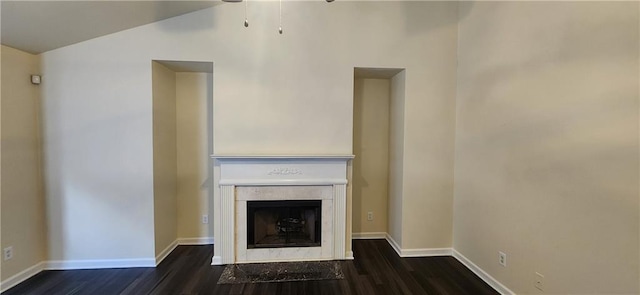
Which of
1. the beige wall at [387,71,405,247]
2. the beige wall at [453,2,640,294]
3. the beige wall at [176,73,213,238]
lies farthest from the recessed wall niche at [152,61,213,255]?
the beige wall at [453,2,640,294]

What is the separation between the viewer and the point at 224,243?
2758 millimetres

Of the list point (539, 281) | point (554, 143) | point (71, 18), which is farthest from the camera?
point (71, 18)

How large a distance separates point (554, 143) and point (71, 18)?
4.14m

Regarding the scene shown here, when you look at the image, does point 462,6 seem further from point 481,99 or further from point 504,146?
point 504,146

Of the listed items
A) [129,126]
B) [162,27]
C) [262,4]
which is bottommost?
[129,126]

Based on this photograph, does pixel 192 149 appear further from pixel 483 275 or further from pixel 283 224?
pixel 483 275

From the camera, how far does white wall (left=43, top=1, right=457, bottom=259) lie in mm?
2574

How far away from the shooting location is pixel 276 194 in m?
2.81

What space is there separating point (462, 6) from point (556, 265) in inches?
105

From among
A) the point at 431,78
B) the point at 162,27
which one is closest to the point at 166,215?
the point at 162,27

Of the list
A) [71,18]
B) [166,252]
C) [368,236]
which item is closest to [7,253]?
[166,252]

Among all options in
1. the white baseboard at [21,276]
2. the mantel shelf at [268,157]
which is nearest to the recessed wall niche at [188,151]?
the mantel shelf at [268,157]

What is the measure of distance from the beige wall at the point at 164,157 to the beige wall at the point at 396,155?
2807 millimetres

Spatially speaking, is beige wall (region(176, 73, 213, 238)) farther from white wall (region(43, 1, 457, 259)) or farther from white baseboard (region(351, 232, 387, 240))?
white baseboard (region(351, 232, 387, 240))
